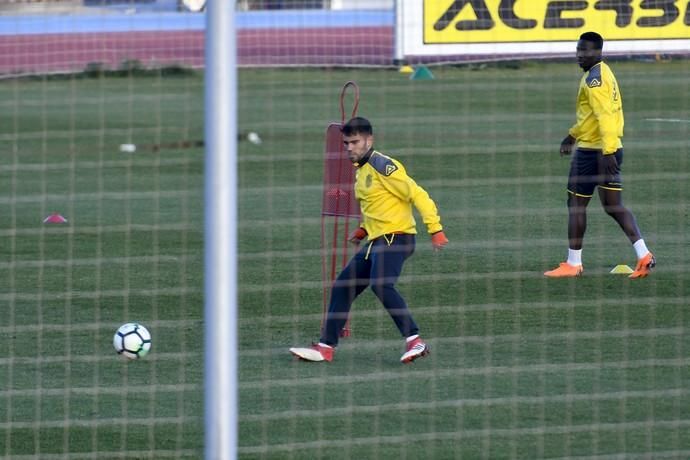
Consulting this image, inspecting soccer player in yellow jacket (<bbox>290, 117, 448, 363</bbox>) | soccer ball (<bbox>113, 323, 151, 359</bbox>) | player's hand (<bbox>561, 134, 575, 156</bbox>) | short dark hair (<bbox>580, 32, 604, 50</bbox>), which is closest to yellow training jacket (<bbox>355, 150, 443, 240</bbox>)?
soccer player in yellow jacket (<bbox>290, 117, 448, 363</bbox>)

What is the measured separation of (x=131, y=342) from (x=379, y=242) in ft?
5.21

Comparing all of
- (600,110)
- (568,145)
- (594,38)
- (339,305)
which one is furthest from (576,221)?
(339,305)

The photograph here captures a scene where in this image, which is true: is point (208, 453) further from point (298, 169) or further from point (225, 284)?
point (298, 169)

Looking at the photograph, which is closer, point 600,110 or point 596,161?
point 600,110

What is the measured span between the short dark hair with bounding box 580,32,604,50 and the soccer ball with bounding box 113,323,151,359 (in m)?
3.89

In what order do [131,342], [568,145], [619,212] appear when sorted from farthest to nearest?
[568,145] < [619,212] < [131,342]

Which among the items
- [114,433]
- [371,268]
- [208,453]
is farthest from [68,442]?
[208,453]

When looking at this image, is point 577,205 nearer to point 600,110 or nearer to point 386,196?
point 600,110

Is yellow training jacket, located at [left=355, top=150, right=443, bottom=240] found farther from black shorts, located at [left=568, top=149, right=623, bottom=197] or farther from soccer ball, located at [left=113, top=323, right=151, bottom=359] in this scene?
black shorts, located at [left=568, top=149, right=623, bottom=197]

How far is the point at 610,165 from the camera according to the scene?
1130 cm

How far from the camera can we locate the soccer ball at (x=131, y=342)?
8945 millimetres

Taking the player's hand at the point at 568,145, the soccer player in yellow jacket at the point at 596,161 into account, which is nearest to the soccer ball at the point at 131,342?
the soccer player in yellow jacket at the point at 596,161

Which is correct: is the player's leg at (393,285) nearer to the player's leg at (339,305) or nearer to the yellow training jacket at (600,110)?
the player's leg at (339,305)

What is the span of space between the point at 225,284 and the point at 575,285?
6884 mm
